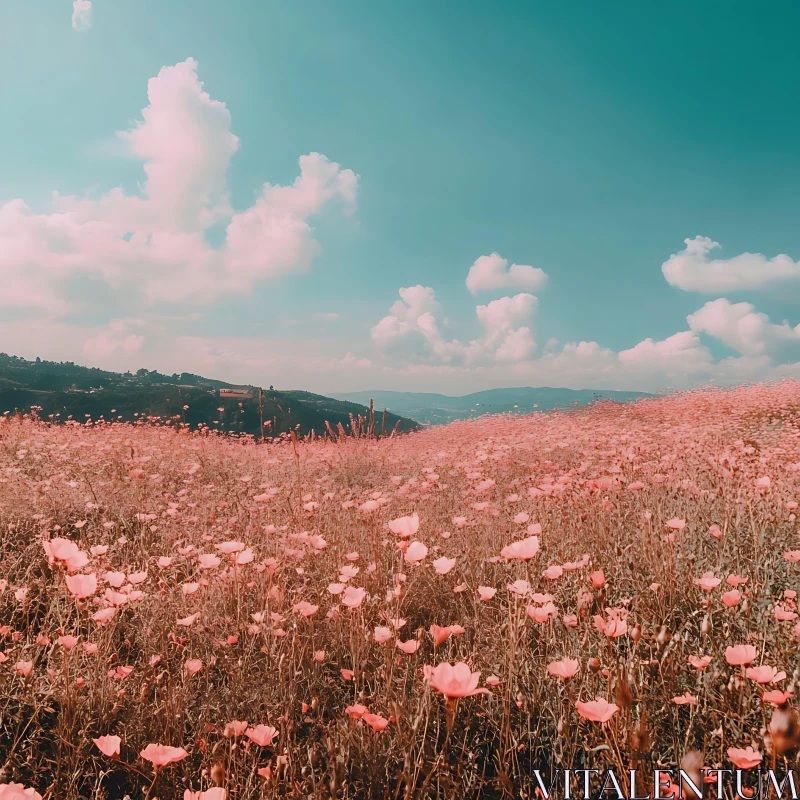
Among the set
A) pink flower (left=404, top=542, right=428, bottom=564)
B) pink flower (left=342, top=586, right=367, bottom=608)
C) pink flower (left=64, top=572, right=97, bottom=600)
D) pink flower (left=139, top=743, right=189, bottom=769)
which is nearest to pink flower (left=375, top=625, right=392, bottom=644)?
pink flower (left=342, top=586, right=367, bottom=608)

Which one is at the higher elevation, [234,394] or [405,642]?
[234,394]

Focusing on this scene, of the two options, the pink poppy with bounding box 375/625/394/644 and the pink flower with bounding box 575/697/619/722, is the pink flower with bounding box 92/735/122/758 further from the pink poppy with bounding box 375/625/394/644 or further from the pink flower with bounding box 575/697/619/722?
the pink flower with bounding box 575/697/619/722

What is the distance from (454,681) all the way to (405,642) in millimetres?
945

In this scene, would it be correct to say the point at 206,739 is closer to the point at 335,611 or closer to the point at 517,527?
the point at 335,611

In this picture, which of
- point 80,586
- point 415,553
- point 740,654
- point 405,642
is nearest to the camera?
point 740,654

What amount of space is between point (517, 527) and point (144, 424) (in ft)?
29.3

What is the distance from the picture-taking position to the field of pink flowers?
4.31 feet

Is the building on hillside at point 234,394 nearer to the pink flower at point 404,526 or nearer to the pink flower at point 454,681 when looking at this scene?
the pink flower at point 404,526

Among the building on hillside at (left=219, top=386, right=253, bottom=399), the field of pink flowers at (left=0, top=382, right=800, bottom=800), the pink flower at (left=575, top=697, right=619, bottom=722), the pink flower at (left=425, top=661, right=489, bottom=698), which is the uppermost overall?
the building on hillside at (left=219, top=386, right=253, bottom=399)

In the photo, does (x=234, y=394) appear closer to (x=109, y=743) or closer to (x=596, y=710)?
(x=109, y=743)

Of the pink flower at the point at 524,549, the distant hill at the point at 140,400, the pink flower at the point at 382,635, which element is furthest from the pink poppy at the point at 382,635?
the distant hill at the point at 140,400

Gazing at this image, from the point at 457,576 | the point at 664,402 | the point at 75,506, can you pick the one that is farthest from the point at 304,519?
the point at 664,402

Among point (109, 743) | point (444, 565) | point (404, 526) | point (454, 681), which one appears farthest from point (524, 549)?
point (109, 743)

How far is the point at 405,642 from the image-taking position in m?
1.87
